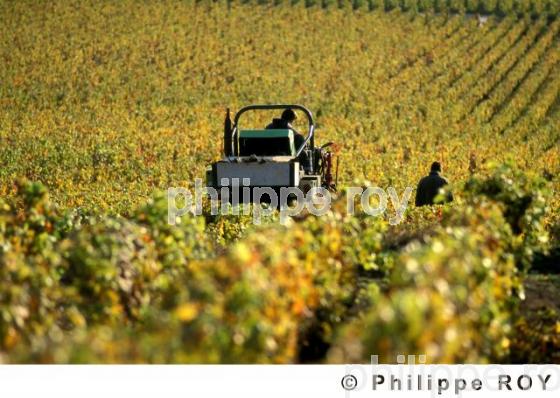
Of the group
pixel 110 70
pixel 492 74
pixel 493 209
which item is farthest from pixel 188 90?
pixel 493 209

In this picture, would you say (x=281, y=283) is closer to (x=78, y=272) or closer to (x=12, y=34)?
(x=78, y=272)

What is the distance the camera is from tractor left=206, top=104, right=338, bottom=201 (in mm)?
16734

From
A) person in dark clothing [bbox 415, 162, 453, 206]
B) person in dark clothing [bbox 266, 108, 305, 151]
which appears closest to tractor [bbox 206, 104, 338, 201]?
person in dark clothing [bbox 266, 108, 305, 151]

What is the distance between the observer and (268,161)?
54.9 ft

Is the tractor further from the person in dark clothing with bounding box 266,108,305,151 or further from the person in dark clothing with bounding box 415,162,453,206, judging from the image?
the person in dark clothing with bounding box 415,162,453,206

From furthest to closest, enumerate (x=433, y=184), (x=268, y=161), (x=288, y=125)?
1. (x=288, y=125)
2. (x=433, y=184)
3. (x=268, y=161)

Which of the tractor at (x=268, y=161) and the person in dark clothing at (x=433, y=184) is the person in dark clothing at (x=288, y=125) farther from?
the person in dark clothing at (x=433, y=184)

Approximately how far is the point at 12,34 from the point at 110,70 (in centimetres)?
618

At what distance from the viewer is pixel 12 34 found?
4859 cm

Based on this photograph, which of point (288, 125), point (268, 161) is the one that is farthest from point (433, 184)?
point (268, 161)

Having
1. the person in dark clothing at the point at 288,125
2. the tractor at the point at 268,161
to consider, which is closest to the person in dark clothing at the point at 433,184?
the tractor at the point at 268,161

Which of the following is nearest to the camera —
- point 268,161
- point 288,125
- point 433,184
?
point 268,161

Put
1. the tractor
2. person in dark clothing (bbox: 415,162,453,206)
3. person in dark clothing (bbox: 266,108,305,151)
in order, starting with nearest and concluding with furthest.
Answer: the tractor, person in dark clothing (bbox: 415,162,453,206), person in dark clothing (bbox: 266,108,305,151)

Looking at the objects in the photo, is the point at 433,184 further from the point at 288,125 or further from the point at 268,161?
the point at 268,161
